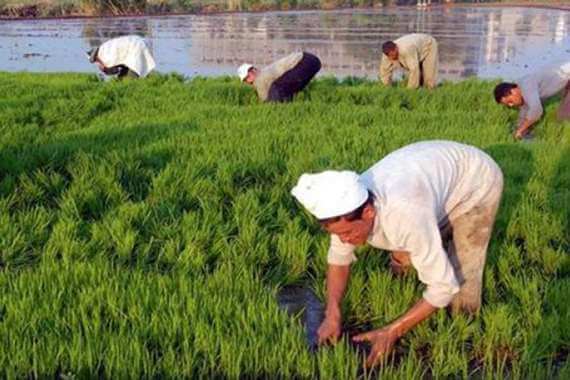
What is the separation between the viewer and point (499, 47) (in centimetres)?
1480

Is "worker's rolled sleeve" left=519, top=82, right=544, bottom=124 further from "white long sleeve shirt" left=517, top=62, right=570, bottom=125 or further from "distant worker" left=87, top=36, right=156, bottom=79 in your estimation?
"distant worker" left=87, top=36, right=156, bottom=79

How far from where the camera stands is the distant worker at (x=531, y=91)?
5246mm

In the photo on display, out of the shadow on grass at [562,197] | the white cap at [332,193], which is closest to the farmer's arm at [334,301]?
the white cap at [332,193]

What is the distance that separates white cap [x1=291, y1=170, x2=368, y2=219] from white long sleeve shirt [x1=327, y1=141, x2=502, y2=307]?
15 cm

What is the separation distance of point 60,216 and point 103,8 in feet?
85.2

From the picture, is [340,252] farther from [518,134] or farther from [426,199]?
[518,134]

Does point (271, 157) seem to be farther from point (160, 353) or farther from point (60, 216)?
point (160, 353)

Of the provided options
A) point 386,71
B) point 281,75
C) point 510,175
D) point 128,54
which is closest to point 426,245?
point 510,175

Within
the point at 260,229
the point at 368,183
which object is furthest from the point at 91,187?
the point at 368,183

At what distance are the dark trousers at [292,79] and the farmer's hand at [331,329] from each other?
4.72m

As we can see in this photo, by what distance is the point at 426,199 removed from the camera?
81.4 inches

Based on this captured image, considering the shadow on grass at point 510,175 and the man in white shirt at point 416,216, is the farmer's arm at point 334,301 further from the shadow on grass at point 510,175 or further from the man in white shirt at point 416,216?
the shadow on grass at point 510,175

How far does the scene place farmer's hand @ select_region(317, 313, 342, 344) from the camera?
239cm

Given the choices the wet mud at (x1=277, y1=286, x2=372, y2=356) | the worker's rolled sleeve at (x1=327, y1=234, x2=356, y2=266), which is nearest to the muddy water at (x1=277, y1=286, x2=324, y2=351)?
the wet mud at (x1=277, y1=286, x2=372, y2=356)
